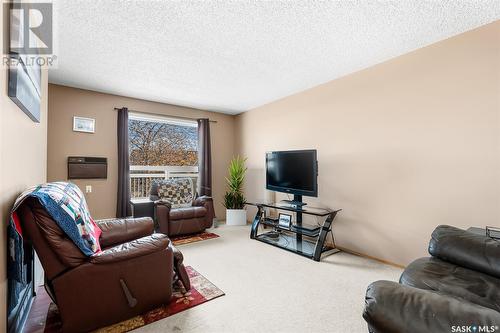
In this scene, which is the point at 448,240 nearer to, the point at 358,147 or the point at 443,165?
the point at 443,165

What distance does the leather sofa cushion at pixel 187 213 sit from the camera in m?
3.76

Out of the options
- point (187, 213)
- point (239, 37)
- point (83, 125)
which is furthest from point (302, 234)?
point (83, 125)

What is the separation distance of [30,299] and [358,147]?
3728 mm

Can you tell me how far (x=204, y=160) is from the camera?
4.86m

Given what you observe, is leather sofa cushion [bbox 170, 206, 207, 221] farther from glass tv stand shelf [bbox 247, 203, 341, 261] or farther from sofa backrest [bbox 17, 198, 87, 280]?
sofa backrest [bbox 17, 198, 87, 280]

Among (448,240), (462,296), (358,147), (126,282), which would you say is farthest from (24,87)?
(358,147)

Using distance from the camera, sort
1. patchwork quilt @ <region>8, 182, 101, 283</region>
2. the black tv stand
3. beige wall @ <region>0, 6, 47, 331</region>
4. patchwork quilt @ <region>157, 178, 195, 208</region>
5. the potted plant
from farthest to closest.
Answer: the potted plant, patchwork quilt @ <region>157, 178, 195, 208</region>, the black tv stand, patchwork quilt @ <region>8, 182, 101, 283</region>, beige wall @ <region>0, 6, 47, 331</region>

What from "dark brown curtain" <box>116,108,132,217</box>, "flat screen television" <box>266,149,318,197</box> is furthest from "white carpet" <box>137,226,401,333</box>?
"dark brown curtain" <box>116,108,132,217</box>

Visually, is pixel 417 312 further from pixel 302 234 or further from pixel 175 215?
pixel 175 215

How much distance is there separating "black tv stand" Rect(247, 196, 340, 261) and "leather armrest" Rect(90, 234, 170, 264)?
190 cm

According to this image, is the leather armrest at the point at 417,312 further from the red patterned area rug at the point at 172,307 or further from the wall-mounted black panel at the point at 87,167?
the wall-mounted black panel at the point at 87,167

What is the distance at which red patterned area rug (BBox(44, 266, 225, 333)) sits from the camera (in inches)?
66.0

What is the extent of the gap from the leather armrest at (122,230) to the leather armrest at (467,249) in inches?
100

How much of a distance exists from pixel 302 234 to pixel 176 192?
2.33 meters
